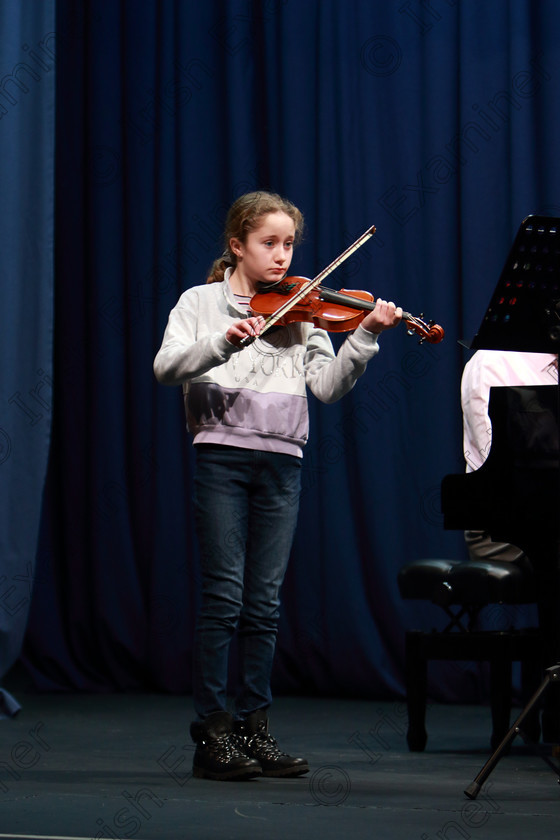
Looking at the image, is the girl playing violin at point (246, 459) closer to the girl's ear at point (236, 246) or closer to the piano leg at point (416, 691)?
the girl's ear at point (236, 246)

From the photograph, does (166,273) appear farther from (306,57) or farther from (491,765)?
(491,765)

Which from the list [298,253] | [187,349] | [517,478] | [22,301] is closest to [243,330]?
[187,349]

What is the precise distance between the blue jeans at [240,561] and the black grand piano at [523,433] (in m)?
0.38

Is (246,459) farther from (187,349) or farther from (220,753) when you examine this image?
(220,753)

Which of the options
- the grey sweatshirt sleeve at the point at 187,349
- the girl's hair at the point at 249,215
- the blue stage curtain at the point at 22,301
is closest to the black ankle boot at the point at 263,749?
the grey sweatshirt sleeve at the point at 187,349

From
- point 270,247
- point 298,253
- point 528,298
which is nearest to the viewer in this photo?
point 528,298

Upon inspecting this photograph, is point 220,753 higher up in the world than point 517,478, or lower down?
lower down

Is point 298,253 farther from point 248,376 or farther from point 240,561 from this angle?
point 240,561

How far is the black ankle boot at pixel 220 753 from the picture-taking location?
7.70 feet

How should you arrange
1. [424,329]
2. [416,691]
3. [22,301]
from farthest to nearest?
[22,301] → [416,691] → [424,329]

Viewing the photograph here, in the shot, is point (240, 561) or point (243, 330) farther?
point (240, 561)

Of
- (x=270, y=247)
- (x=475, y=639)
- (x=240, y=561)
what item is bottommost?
(x=475, y=639)

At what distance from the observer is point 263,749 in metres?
2.44

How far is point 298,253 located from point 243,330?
2.05 meters
